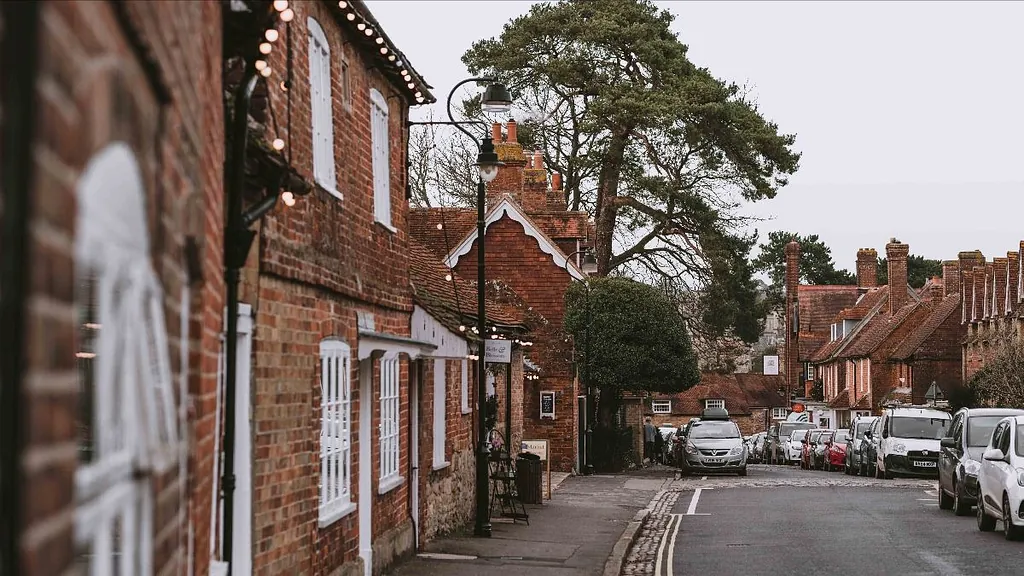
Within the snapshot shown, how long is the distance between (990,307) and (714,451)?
19.8 meters

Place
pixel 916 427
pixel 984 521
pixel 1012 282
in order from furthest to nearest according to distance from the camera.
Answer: pixel 1012 282, pixel 916 427, pixel 984 521

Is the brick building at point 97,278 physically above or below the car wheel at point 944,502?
above

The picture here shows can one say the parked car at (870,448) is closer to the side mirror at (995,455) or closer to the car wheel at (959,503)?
the car wheel at (959,503)

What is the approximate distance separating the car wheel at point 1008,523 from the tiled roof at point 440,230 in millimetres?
20415

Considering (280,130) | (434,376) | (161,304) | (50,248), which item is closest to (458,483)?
(434,376)

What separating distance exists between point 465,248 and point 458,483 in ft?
54.2

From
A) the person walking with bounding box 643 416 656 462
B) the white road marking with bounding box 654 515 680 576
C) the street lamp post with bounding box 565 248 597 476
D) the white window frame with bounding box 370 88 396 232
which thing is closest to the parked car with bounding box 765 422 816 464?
the person walking with bounding box 643 416 656 462

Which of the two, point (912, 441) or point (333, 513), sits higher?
point (333, 513)

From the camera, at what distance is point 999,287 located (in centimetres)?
5344

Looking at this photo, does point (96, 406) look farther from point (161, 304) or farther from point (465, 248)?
point (465, 248)

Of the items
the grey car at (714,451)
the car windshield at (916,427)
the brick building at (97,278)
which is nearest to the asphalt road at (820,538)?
the car windshield at (916,427)

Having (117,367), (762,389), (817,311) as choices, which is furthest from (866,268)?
(117,367)

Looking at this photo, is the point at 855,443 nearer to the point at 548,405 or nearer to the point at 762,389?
the point at 548,405

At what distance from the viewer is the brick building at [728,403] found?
306ft
